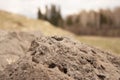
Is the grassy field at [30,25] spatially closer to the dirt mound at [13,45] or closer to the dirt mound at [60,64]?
the dirt mound at [13,45]

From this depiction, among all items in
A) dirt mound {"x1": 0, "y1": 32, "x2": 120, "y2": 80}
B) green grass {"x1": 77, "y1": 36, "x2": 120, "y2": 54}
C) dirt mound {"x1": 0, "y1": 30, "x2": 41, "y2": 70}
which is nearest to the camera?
dirt mound {"x1": 0, "y1": 32, "x2": 120, "y2": 80}

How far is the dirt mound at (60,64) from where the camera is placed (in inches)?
241

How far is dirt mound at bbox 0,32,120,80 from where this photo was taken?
6.12 metres

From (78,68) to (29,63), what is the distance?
2.75ft

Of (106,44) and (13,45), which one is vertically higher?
(13,45)

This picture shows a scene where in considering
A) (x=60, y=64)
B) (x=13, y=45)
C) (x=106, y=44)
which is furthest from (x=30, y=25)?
(x=60, y=64)

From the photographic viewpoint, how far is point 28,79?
6.03 metres

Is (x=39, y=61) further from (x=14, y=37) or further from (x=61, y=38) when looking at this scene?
(x=14, y=37)

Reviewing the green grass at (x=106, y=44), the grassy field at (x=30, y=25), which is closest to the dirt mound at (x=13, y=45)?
the green grass at (x=106, y=44)

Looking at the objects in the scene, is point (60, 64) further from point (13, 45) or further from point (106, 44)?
point (106, 44)

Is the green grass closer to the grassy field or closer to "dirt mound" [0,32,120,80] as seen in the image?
the grassy field

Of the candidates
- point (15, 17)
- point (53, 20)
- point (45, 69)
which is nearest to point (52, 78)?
point (45, 69)

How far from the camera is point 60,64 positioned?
6395 millimetres

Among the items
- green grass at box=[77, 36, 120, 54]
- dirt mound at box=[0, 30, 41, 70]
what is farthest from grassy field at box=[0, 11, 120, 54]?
dirt mound at box=[0, 30, 41, 70]
